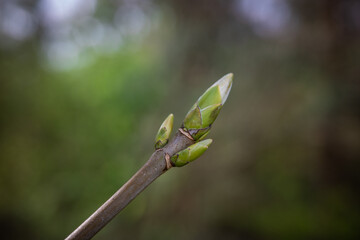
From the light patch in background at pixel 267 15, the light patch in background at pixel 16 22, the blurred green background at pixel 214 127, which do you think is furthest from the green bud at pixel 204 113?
the light patch in background at pixel 16 22

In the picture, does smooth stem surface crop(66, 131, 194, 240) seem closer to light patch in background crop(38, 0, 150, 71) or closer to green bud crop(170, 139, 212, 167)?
green bud crop(170, 139, 212, 167)

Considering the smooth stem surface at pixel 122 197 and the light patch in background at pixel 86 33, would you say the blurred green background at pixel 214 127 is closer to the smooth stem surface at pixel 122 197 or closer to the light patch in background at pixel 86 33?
the light patch in background at pixel 86 33

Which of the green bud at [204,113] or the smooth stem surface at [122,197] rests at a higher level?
the green bud at [204,113]

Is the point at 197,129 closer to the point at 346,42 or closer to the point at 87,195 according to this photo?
the point at 346,42

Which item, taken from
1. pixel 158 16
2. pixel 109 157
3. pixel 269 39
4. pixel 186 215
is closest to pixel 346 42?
pixel 269 39

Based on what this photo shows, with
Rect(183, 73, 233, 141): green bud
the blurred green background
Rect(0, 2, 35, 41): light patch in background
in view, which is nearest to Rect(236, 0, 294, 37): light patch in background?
the blurred green background

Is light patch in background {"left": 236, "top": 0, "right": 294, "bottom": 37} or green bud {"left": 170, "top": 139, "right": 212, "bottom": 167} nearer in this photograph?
green bud {"left": 170, "top": 139, "right": 212, "bottom": 167}
